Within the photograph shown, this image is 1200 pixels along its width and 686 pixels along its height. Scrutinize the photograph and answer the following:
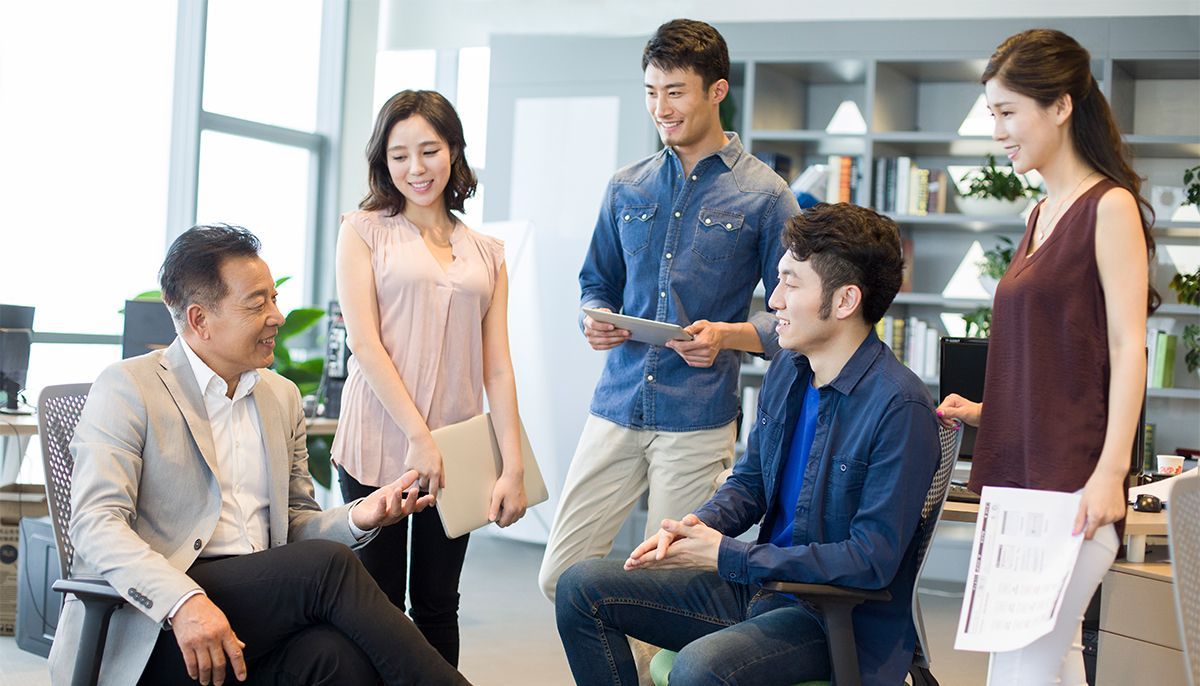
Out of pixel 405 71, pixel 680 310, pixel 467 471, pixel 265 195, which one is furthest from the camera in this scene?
pixel 405 71

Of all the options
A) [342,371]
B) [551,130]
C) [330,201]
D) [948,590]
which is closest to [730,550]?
[342,371]

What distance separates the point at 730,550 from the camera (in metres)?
2.07

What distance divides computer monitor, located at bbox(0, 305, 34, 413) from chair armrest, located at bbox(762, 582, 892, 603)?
3.23m

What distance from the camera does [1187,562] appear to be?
5.45 feet

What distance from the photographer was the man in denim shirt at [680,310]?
2.79 metres

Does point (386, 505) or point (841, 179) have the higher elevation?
point (841, 179)

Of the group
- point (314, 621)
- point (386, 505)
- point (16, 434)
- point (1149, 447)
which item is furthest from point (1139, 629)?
point (16, 434)

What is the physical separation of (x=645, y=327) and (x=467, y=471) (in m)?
0.49

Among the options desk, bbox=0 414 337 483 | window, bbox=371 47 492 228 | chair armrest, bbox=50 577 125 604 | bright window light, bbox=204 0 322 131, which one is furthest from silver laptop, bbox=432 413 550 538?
window, bbox=371 47 492 228

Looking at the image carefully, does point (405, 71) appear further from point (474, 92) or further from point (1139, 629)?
point (1139, 629)

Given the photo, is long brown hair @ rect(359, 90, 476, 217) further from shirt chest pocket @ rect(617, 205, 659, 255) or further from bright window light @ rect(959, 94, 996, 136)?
bright window light @ rect(959, 94, 996, 136)

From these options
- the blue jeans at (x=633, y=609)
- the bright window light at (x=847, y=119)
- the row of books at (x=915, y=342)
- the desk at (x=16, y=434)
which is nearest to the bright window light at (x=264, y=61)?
the desk at (x=16, y=434)

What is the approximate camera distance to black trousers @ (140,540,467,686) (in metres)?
2.14

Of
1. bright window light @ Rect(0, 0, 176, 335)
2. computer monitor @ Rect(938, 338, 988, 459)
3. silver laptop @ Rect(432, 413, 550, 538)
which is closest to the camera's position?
silver laptop @ Rect(432, 413, 550, 538)
